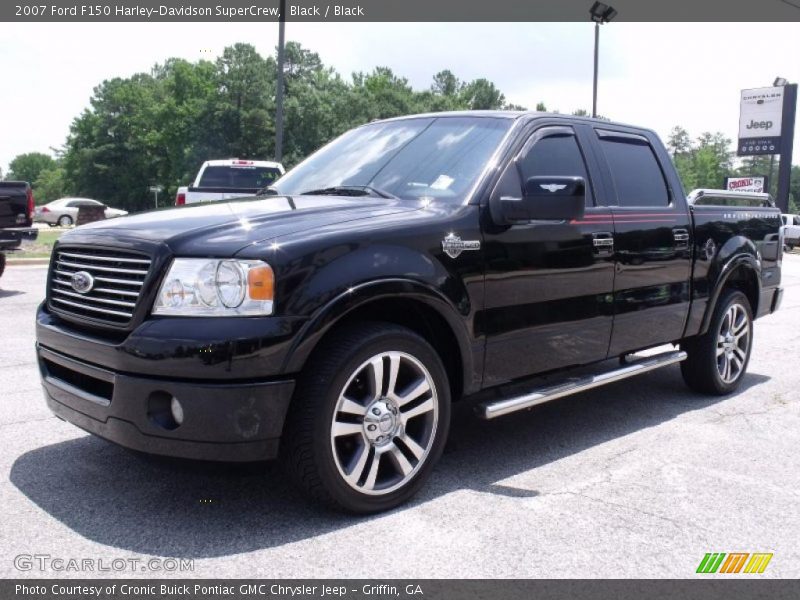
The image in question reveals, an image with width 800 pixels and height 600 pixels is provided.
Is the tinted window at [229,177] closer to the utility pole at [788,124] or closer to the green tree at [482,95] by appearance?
the utility pole at [788,124]

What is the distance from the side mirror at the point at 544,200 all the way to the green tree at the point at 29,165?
500ft

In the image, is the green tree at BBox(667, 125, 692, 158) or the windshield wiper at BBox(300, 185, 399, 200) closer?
the windshield wiper at BBox(300, 185, 399, 200)

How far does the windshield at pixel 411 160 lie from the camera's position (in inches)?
161

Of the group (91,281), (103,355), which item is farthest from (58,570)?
(91,281)

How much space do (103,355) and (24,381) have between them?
290 cm

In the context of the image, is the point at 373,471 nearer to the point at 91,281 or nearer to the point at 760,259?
the point at 91,281

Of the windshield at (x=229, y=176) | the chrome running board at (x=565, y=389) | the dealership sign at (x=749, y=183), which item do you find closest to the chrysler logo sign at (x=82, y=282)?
the chrome running board at (x=565, y=389)

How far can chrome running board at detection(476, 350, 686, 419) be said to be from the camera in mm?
3863

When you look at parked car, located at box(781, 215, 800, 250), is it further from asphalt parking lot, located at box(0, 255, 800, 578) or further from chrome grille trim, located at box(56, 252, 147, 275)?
chrome grille trim, located at box(56, 252, 147, 275)

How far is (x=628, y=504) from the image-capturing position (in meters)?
3.71

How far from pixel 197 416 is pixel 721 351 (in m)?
4.35

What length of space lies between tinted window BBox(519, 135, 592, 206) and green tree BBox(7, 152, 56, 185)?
151711 millimetres

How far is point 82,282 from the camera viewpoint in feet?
11.3

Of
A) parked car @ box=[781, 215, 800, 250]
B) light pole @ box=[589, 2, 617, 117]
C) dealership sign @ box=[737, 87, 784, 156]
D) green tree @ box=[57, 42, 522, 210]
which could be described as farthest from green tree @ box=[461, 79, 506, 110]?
light pole @ box=[589, 2, 617, 117]
